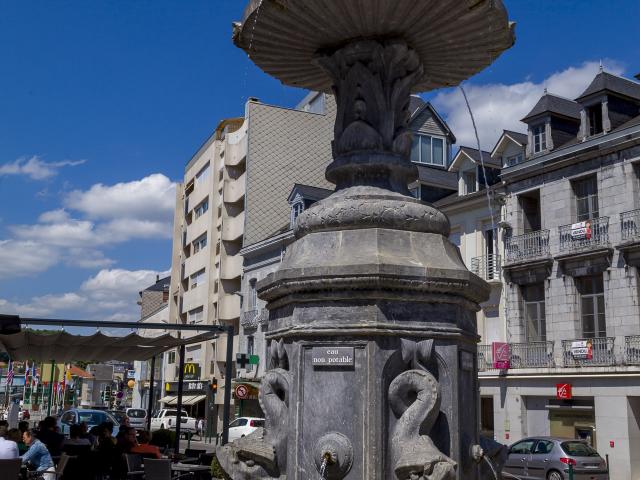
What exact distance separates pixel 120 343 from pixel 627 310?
1634 cm

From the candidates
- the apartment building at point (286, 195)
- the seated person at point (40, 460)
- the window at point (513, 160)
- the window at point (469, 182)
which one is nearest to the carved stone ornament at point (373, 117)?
the seated person at point (40, 460)

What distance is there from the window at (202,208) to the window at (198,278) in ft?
14.0

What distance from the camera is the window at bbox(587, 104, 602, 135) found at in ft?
92.0

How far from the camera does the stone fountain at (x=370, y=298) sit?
581 centimetres

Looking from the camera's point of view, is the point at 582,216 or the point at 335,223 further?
the point at 582,216

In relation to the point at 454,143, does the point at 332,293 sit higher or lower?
lower

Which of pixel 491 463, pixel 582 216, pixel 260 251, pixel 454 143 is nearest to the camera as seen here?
pixel 491 463

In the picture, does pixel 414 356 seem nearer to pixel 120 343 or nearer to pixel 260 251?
pixel 120 343

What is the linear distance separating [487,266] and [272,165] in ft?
66.0

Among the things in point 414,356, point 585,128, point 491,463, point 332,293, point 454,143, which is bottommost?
point 491,463

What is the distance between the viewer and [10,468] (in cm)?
935

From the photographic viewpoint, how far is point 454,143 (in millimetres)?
41719

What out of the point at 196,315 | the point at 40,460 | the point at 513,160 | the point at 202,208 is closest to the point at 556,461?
the point at 40,460

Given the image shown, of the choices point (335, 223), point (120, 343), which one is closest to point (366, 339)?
point (335, 223)
